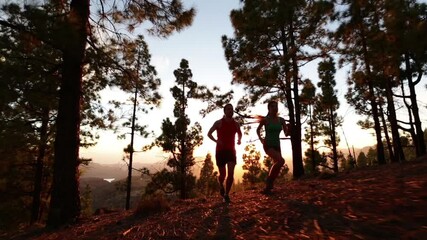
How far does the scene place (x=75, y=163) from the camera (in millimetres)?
6918

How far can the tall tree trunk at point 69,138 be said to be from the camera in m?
6.57

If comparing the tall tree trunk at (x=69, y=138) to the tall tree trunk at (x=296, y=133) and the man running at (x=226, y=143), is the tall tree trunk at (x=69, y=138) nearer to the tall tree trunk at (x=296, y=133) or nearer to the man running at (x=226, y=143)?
the man running at (x=226, y=143)

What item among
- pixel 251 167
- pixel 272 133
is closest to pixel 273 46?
pixel 272 133

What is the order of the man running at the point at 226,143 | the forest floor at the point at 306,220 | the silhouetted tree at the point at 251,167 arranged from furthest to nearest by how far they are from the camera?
the silhouetted tree at the point at 251,167
the man running at the point at 226,143
the forest floor at the point at 306,220

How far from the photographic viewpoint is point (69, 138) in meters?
6.81

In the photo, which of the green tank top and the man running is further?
the green tank top

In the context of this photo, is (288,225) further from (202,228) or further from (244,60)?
(244,60)

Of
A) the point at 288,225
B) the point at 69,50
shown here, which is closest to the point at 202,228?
the point at 288,225

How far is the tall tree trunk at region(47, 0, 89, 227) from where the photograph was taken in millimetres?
6570

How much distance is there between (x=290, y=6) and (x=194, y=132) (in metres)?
12.8

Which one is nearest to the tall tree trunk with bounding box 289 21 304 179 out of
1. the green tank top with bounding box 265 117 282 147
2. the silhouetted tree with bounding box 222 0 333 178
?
the silhouetted tree with bounding box 222 0 333 178

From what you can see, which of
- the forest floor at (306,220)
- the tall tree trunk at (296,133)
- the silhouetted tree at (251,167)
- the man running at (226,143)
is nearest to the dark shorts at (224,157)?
the man running at (226,143)

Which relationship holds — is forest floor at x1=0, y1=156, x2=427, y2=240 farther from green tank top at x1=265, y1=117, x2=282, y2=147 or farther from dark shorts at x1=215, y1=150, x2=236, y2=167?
green tank top at x1=265, y1=117, x2=282, y2=147

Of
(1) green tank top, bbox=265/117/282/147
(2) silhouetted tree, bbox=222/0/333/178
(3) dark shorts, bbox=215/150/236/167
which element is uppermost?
(2) silhouetted tree, bbox=222/0/333/178
